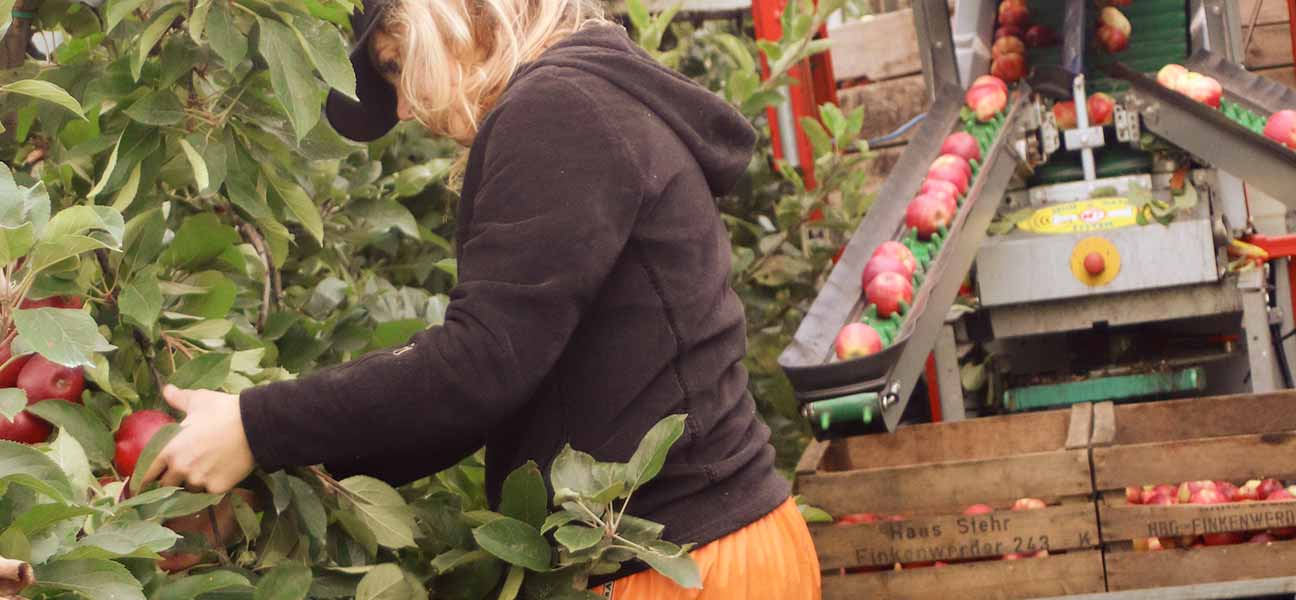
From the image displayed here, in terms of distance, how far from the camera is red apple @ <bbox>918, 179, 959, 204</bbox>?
371 centimetres

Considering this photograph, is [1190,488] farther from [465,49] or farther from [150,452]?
[150,452]

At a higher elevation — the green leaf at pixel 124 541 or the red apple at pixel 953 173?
the green leaf at pixel 124 541

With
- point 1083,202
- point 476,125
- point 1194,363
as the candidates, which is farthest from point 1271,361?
point 476,125

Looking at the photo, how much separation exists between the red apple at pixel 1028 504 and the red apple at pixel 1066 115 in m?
1.22

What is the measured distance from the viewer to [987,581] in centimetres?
313

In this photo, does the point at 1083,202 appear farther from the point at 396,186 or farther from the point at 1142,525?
the point at 396,186

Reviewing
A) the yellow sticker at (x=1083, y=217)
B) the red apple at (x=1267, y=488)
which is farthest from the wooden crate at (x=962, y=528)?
the yellow sticker at (x=1083, y=217)

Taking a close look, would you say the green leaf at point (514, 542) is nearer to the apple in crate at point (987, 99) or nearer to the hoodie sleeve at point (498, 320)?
the hoodie sleeve at point (498, 320)

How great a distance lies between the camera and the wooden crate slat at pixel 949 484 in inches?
123

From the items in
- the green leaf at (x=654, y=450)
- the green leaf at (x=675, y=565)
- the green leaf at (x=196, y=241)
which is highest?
the green leaf at (x=196, y=241)

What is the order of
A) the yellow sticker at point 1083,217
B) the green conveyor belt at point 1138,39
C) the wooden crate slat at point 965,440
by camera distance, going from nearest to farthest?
the wooden crate slat at point 965,440
the yellow sticker at point 1083,217
the green conveyor belt at point 1138,39

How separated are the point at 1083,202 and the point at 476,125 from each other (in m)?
2.51

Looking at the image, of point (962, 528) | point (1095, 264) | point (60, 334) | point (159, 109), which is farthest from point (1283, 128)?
point (60, 334)

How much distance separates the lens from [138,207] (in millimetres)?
1916
